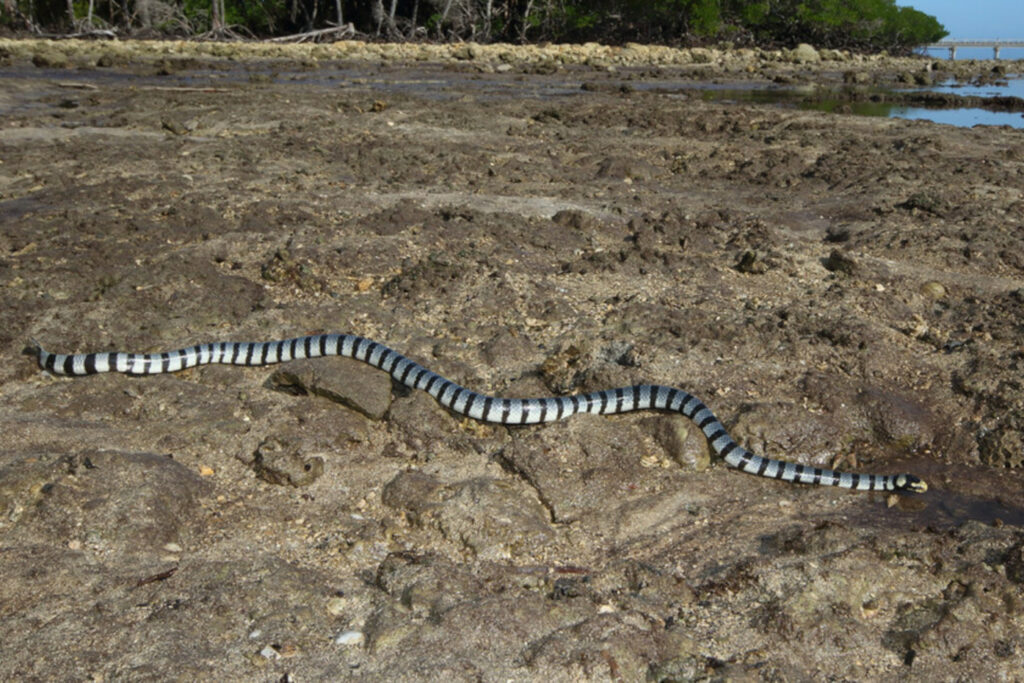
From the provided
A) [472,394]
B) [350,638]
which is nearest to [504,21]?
[472,394]

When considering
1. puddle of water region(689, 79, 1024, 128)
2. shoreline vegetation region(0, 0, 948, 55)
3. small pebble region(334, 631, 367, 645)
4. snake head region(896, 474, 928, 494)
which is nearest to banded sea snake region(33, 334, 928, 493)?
snake head region(896, 474, 928, 494)

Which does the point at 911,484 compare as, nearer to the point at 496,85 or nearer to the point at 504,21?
the point at 496,85

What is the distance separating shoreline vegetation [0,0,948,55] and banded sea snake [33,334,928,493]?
2319cm

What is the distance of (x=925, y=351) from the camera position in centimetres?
625

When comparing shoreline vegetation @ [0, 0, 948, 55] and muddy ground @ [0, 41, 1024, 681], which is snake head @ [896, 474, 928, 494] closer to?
muddy ground @ [0, 41, 1024, 681]

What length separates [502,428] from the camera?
5.49 m

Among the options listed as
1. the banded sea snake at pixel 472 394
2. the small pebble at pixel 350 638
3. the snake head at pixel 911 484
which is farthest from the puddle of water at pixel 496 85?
the small pebble at pixel 350 638

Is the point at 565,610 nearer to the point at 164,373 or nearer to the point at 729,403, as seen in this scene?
the point at 729,403

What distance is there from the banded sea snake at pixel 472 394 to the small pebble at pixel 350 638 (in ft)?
6.78

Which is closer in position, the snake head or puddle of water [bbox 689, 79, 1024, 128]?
the snake head

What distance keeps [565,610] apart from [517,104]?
38.2 ft

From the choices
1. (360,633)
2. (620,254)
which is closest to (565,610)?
(360,633)

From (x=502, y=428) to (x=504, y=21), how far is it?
1170 inches

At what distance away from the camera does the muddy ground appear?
3682mm
